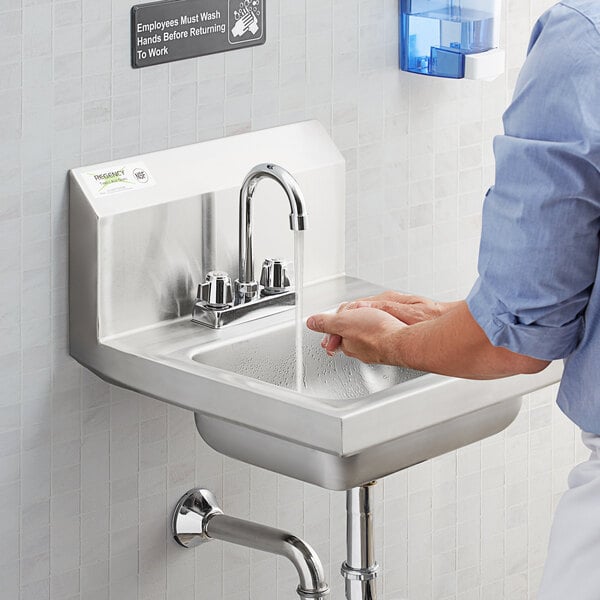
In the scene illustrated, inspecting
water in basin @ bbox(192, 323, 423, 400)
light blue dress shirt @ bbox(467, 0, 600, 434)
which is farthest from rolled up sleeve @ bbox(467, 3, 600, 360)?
water in basin @ bbox(192, 323, 423, 400)

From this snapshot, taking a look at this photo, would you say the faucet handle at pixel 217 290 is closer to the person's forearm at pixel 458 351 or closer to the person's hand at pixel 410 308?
the person's hand at pixel 410 308

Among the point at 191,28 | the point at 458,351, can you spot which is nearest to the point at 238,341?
the point at 191,28

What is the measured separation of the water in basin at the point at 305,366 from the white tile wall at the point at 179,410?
0.15m

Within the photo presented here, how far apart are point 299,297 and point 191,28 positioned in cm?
38

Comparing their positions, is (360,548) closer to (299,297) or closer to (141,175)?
(299,297)

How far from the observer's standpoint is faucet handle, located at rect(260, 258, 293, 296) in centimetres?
194

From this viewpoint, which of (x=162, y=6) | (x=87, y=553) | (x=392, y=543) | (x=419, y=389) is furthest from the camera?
(x=392, y=543)

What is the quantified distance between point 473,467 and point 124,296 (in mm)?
807

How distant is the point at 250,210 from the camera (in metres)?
1.86

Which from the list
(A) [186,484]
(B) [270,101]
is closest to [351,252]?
(B) [270,101]

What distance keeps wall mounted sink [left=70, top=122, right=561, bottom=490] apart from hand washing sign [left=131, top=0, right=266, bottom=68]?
5.0 inches

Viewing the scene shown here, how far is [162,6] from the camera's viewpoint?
180cm

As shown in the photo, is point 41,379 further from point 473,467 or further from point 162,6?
point 473,467

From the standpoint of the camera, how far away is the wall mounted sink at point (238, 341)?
1.64 meters
